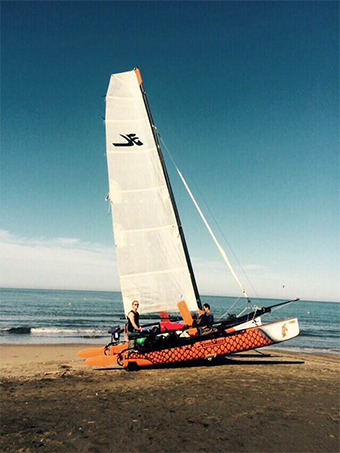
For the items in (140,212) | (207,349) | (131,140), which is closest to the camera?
(207,349)

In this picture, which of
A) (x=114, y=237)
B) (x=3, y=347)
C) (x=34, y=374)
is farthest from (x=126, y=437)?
(x=3, y=347)

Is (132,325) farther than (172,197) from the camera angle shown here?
No

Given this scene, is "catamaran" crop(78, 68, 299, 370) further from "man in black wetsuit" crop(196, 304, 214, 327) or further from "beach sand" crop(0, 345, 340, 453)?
"beach sand" crop(0, 345, 340, 453)

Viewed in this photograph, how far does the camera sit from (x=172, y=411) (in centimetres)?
502

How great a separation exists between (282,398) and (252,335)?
2729mm

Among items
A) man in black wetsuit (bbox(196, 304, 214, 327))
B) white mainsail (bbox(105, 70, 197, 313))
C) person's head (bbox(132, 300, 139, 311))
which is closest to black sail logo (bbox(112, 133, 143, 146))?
white mainsail (bbox(105, 70, 197, 313))

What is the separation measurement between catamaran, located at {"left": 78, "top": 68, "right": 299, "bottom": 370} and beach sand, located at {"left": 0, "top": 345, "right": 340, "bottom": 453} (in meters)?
0.94

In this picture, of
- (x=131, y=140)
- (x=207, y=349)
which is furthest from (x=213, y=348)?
(x=131, y=140)

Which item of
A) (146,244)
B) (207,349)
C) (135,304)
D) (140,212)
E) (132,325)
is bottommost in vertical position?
(207,349)

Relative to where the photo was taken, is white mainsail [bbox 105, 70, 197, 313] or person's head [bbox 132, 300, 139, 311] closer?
person's head [bbox 132, 300, 139, 311]

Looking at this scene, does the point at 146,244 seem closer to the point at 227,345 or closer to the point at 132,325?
the point at 132,325

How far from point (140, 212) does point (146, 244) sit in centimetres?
112

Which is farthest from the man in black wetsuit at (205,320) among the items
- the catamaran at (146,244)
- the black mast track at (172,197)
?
the black mast track at (172,197)

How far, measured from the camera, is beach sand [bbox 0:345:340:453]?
397 centimetres
